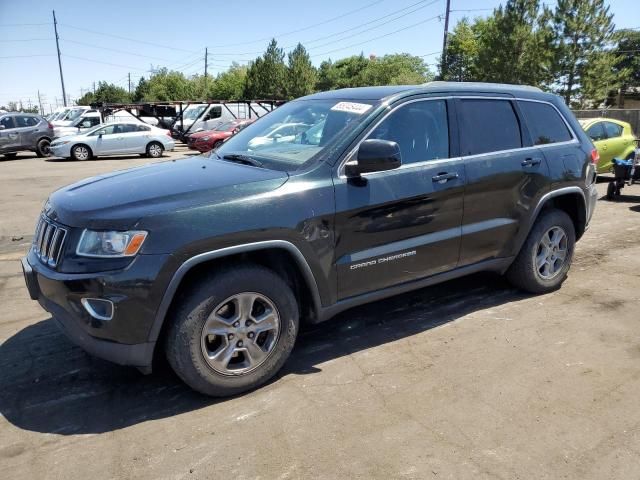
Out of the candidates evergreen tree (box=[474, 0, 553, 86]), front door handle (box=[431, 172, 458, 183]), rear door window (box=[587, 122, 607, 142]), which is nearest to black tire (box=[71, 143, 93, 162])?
rear door window (box=[587, 122, 607, 142])

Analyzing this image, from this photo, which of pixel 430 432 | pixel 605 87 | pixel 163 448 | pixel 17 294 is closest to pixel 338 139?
pixel 430 432

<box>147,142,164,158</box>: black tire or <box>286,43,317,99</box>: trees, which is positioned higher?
<box>286,43,317,99</box>: trees

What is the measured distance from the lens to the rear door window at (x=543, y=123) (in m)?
4.62

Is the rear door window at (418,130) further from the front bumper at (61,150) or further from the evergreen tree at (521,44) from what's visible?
the evergreen tree at (521,44)

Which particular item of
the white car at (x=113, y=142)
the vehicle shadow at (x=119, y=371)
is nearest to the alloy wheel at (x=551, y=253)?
the vehicle shadow at (x=119, y=371)

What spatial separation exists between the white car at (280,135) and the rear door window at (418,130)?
64cm

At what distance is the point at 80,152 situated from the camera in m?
19.3

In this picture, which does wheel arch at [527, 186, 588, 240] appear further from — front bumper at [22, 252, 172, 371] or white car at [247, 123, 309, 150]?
front bumper at [22, 252, 172, 371]

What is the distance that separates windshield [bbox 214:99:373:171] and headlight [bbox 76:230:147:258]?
1055 mm

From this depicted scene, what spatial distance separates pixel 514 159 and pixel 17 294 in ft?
15.2

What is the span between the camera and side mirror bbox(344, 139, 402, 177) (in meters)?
3.31

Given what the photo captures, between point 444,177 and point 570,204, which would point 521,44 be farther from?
point 444,177

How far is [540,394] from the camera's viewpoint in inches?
128

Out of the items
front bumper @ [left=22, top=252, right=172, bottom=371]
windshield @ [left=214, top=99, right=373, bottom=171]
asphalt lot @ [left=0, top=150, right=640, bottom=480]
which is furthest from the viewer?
windshield @ [left=214, top=99, right=373, bottom=171]
